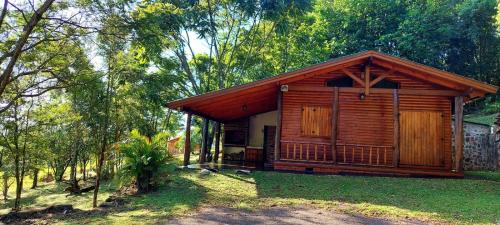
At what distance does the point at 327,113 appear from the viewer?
11.6 m

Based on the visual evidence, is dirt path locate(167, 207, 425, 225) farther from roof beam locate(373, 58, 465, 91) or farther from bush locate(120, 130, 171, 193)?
roof beam locate(373, 58, 465, 91)

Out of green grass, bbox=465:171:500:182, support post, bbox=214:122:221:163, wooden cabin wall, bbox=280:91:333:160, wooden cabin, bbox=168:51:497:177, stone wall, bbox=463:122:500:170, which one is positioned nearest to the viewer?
green grass, bbox=465:171:500:182

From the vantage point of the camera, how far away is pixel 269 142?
16.9m

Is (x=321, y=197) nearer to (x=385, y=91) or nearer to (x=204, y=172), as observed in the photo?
(x=204, y=172)

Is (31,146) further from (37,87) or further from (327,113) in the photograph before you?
(327,113)

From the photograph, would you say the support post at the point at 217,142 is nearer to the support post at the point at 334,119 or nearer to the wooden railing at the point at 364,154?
the support post at the point at 334,119

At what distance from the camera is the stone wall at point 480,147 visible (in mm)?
14852

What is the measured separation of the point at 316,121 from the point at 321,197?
395 centimetres

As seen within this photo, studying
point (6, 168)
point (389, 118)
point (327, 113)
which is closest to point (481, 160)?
point (389, 118)

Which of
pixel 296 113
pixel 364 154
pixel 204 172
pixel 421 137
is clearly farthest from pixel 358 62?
pixel 204 172

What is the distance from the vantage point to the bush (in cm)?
899

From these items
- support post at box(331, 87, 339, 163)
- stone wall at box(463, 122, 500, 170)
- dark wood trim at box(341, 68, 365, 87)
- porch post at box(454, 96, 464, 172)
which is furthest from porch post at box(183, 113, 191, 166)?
stone wall at box(463, 122, 500, 170)

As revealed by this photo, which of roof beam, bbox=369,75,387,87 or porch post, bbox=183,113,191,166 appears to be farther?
porch post, bbox=183,113,191,166

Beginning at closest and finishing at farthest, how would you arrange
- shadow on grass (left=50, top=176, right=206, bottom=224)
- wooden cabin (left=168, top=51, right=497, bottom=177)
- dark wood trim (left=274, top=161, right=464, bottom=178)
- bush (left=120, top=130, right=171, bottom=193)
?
1. shadow on grass (left=50, top=176, right=206, bottom=224)
2. bush (left=120, top=130, right=171, bottom=193)
3. dark wood trim (left=274, top=161, right=464, bottom=178)
4. wooden cabin (left=168, top=51, right=497, bottom=177)
